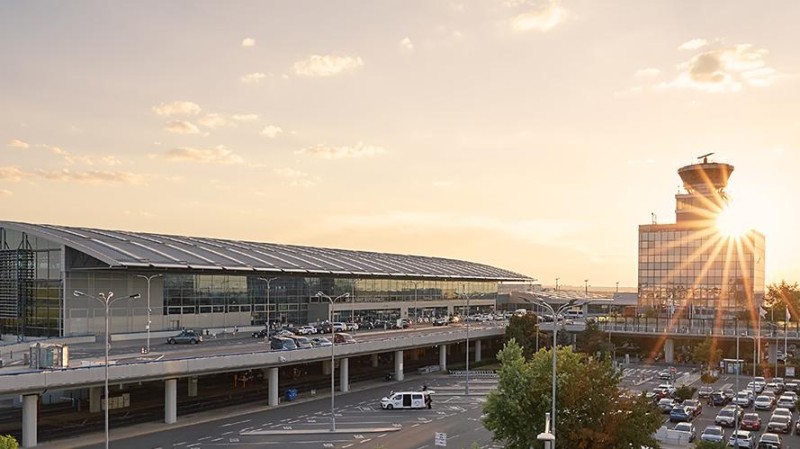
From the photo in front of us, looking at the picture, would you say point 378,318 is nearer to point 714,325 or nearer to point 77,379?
point 714,325

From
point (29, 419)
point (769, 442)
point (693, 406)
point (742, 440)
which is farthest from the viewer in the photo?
point (693, 406)

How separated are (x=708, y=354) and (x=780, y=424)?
39.0m

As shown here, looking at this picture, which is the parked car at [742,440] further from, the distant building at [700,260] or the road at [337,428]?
the distant building at [700,260]

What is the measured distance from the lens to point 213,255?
294ft

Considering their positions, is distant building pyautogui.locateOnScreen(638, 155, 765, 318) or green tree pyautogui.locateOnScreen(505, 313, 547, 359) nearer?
green tree pyautogui.locateOnScreen(505, 313, 547, 359)

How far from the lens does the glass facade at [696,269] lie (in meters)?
136

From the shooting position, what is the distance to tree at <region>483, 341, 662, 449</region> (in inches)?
1417

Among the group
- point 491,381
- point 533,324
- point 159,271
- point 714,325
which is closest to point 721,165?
point 714,325

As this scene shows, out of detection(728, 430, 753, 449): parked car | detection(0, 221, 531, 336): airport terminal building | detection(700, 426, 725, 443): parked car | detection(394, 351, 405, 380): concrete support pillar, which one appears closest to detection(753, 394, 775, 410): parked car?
detection(728, 430, 753, 449): parked car

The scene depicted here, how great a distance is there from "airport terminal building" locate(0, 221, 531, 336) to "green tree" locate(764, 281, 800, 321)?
6838 cm

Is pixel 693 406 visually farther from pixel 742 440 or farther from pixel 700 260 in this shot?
pixel 700 260

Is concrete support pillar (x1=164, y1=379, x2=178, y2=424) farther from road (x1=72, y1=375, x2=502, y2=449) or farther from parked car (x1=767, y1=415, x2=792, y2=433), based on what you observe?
parked car (x1=767, y1=415, x2=792, y2=433)

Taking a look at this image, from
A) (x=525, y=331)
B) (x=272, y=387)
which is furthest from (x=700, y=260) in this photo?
(x=272, y=387)

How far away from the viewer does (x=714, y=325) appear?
10744 cm
